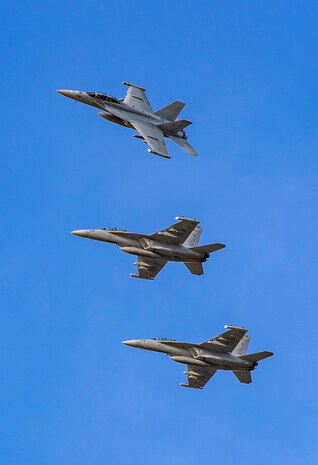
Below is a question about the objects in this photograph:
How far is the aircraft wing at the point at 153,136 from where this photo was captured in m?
104

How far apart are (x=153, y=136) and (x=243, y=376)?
25017 millimetres

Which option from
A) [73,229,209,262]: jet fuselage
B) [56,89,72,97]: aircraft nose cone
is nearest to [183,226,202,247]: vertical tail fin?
[73,229,209,262]: jet fuselage

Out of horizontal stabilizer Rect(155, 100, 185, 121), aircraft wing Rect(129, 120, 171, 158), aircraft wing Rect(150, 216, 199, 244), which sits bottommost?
aircraft wing Rect(150, 216, 199, 244)

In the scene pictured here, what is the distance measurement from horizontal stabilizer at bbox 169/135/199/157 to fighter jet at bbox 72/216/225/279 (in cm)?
934

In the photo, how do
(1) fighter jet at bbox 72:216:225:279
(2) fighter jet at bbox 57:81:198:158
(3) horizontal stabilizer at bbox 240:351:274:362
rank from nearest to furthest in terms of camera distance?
1. (3) horizontal stabilizer at bbox 240:351:274:362
2. (1) fighter jet at bbox 72:216:225:279
3. (2) fighter jet at bbox 57:81:198:158

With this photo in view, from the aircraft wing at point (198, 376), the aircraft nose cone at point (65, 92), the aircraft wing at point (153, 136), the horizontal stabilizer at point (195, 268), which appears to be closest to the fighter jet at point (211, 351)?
the aircraft wing at point (198, 376)

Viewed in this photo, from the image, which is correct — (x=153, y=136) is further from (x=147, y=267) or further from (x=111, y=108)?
(x=147, y=267)

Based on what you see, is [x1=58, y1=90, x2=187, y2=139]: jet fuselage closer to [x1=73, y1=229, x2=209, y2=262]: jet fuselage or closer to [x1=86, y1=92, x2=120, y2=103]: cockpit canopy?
[x1=86, y1=92, x2=120, y2=103]: cockpit canopy

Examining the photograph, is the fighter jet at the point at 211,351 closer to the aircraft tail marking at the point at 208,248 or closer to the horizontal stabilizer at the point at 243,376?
the horizontal stabilizer at the point at 243,376

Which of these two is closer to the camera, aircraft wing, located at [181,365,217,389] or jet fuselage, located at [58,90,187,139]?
aircraft wing, located at [181,365,217,389]

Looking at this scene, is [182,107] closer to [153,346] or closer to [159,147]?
[159,147]

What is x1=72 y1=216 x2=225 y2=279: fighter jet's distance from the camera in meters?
102

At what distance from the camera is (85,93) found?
111 m

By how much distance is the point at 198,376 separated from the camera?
347 feet
